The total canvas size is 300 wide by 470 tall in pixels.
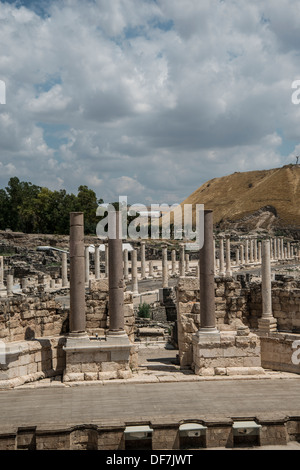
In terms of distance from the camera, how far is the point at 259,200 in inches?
6206

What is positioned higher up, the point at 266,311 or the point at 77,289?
the point at 77,289

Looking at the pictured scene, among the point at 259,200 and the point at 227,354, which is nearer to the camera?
the point at 227,354

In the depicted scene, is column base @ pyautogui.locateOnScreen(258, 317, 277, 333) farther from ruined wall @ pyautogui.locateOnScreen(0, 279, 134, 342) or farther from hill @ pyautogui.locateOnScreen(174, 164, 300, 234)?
hill @ pyautogui.locateOnScreen(174, 164, 300, 234)

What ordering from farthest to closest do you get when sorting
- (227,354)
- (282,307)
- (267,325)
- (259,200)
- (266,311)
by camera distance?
1. (259,200)
2. (282,307)
3. (266,311)
4. (267,325)
5. (227,354)

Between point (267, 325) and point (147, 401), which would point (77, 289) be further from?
point (267, 325)

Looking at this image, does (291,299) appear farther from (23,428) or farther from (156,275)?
(156,275)

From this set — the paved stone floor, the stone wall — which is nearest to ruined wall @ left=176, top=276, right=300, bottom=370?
the stone wall

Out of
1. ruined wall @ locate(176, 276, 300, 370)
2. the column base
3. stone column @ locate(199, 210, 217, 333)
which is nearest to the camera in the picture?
stone column @ locate(199, 210, 217, 333)

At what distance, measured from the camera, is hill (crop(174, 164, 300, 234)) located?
142 m

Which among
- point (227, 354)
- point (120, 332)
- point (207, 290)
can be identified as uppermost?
point (207, 290)

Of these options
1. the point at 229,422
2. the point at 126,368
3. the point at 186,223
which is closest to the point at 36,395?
the point at 126,368

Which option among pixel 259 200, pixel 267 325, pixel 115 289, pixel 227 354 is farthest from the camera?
pixel 259 200

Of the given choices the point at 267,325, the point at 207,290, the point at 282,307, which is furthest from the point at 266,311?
the point at 207,290

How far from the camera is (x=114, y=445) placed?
9.38 meters
